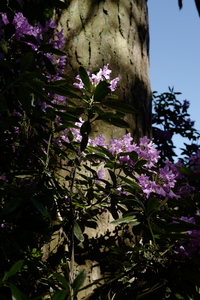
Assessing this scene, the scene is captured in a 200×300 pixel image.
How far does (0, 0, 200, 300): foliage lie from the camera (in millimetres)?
1027

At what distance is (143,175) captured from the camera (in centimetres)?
144

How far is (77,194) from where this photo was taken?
146cm

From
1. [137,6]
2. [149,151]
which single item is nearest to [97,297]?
[149,151]

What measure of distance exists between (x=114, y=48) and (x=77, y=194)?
1.07 m

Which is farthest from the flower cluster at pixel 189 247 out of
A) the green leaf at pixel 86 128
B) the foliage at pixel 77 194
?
the green leaf at pixel 86 128

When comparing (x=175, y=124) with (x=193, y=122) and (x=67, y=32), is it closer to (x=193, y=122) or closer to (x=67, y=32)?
(x=193, y=122)

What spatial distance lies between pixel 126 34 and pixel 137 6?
0.97 ft

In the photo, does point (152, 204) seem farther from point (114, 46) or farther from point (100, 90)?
point (114, 46)

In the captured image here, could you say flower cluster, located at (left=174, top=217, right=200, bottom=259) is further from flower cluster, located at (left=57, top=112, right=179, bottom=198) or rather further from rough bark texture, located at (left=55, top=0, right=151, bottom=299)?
rough bark texture, located at (left=55, top=0, right=151, bottom=299)

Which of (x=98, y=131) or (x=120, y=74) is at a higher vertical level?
(x=120, y=74)

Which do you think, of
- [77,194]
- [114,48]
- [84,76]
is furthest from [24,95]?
[114,48]

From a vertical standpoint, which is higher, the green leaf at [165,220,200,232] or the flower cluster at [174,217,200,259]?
the green leaf at [165,220,200,232]

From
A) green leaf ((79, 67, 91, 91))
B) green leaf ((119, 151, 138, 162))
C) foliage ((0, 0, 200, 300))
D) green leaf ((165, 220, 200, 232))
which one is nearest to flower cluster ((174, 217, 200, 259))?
foliage ((0, 0, 200, 300))

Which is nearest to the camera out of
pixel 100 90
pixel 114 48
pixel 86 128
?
pixel 100 90
